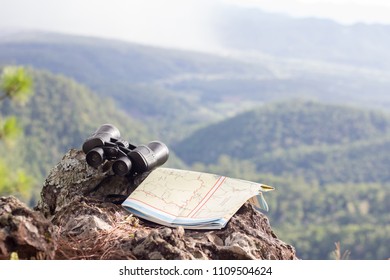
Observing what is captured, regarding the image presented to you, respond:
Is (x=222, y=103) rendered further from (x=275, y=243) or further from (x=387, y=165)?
(x=275, y=243)

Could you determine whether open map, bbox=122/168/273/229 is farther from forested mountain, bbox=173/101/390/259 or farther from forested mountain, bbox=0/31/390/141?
forested mountain, bbox=0/31/390/141

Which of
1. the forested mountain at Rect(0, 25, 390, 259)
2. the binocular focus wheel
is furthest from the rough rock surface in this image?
the forested mountain at Rect(0, 25, 390, 259)

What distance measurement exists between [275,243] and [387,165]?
79.0 m

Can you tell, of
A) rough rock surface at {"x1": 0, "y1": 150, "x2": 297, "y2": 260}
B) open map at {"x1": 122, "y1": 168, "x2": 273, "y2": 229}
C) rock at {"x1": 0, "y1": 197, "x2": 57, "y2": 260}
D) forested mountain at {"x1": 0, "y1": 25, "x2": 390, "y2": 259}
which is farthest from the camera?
forested mountain at {"x1": 0, "y1": 25, "x2": 390, "y2": 259}

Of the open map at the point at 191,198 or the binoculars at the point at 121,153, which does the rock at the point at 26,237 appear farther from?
the binoculars at the point at 121,153

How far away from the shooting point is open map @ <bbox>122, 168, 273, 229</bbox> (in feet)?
9.52

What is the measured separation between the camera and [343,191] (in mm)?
62562

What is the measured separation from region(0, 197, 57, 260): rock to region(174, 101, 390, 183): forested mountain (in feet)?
268

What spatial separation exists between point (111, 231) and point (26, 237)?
56 cm

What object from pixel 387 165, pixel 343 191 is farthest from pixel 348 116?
pixel 343 191

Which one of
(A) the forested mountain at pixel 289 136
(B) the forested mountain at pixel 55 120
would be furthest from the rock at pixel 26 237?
(A) the forested mountain at pixel 289 136

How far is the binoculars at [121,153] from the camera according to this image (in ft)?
10.6

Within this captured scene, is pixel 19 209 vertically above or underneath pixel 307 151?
above

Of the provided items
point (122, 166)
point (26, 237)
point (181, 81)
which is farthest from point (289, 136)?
point (26, 237)
